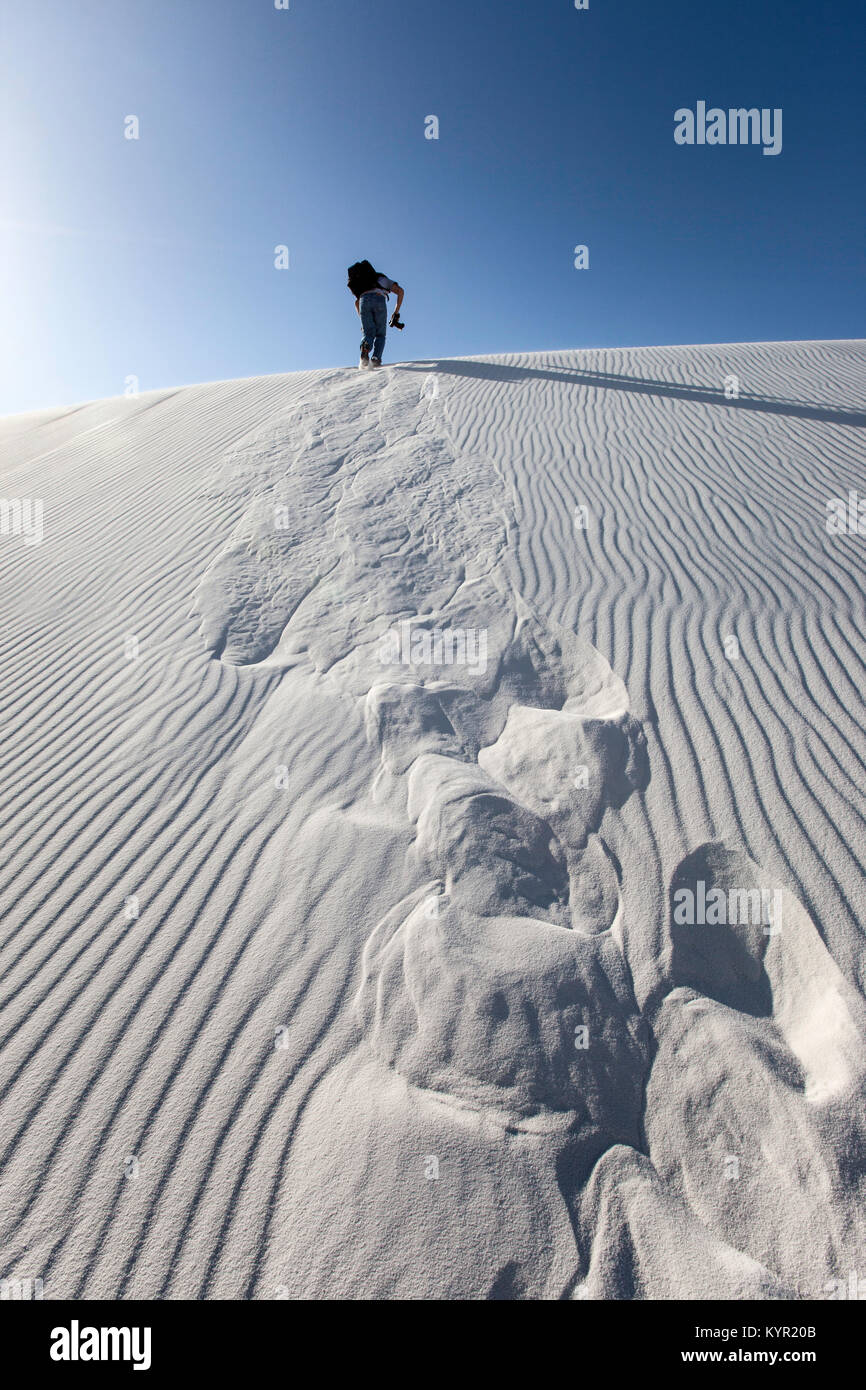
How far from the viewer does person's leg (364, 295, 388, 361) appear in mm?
10742

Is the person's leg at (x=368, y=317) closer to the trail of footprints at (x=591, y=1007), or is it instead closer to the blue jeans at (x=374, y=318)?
the blue jeans at (x=374, y=318)

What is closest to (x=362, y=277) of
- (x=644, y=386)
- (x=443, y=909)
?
(x=644, y=386)

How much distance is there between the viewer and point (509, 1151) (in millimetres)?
2086

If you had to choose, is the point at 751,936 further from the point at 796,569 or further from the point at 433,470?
the point at 433,470

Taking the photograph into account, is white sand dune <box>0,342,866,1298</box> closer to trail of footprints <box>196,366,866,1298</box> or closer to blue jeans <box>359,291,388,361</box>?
trail of footprints <box>196,366,866,1298</box>

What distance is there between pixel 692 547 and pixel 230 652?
4.16 meters

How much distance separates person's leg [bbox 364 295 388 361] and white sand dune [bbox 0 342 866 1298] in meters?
6.77

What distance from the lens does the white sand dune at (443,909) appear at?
1.98m

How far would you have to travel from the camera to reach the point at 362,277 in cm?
1061

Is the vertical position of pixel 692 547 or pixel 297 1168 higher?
pixel 692 547

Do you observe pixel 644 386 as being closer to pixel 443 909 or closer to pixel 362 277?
pixel 362 277

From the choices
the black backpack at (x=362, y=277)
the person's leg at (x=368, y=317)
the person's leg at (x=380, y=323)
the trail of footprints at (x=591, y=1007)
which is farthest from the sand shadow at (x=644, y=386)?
the trail of footprints at (x=591, y=1007)

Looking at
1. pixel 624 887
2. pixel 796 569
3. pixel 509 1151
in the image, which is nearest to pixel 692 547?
pixel 796 569

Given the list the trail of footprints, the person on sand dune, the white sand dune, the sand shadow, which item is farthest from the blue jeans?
the trail of footprints
